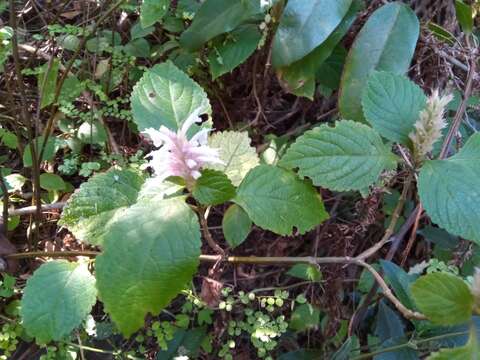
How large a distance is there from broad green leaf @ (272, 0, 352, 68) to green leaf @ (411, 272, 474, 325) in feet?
1.61

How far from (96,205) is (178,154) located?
0.21 m

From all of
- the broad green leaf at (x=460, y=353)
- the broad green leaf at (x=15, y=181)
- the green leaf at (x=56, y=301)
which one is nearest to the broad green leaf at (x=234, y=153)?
the green leaf at (x=56, y=301)

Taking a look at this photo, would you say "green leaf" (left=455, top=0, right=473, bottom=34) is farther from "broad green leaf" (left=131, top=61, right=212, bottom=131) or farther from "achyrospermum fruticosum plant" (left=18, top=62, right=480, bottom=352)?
"broad green leaf" (left=131, top=61, right=212, bottom=131)

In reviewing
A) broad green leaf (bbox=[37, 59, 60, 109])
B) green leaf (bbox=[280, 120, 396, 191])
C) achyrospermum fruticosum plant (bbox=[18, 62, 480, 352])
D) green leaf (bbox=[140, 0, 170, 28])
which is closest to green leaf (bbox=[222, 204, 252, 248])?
achyrospermum fruticosum plant (bbox=[18, 62, 480, 352])

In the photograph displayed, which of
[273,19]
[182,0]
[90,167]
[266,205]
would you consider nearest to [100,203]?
[266,205]

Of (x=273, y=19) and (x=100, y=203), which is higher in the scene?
(x=273, y=19)

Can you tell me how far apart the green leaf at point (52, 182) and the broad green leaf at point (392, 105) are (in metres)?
0.86

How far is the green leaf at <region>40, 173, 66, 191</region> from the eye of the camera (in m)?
1.26

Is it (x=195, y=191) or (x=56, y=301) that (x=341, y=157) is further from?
(x=56, y=301)

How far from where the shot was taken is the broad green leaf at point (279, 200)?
760 millimetres

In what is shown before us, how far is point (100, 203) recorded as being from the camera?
30.6 inches

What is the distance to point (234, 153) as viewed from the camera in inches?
34.0

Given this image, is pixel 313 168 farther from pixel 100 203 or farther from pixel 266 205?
pixel 100 203

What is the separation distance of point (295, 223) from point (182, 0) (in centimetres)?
76
